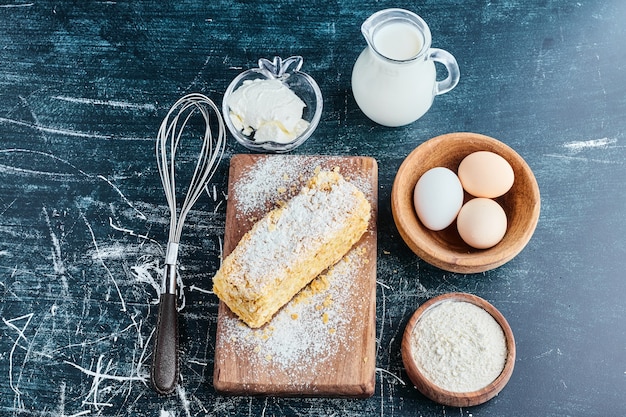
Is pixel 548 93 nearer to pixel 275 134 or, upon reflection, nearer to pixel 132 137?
pixel 275 134

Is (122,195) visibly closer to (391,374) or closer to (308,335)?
(308,335)

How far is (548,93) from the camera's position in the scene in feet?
5.53

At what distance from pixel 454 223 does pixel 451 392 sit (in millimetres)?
333

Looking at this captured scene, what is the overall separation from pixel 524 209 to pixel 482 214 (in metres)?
0.10

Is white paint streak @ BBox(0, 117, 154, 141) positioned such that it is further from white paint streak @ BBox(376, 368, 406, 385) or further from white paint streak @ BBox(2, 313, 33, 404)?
white paint streak @ BBox(376, 368, 406, 385)

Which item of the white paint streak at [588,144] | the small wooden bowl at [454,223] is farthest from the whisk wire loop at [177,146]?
the white paint streak at [588,144]

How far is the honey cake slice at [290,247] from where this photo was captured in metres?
1.40

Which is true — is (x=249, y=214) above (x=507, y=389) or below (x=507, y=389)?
above

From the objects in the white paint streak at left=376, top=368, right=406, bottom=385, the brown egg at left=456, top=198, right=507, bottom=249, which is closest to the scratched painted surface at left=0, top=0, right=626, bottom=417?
the white paint streak at left=376, top=368, right=406, bottom=385

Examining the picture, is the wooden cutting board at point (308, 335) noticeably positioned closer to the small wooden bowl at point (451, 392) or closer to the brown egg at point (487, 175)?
the small wooden bowl at point (451, 392)

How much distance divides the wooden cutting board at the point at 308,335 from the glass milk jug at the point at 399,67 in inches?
6.9

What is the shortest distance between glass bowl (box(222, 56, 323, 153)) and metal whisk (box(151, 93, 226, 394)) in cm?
6

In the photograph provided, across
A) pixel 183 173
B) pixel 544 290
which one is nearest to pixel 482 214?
pixel 544 290

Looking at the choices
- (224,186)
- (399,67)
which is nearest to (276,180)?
(224,186)
